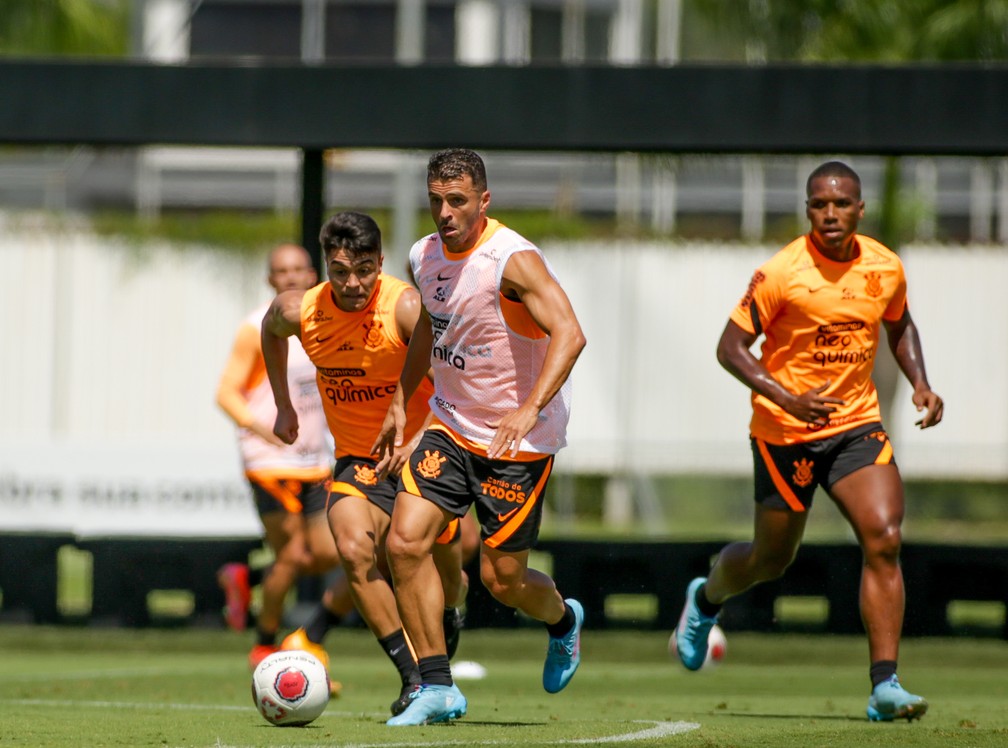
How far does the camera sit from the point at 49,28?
26.8m

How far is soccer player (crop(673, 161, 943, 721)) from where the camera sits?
24.0ft

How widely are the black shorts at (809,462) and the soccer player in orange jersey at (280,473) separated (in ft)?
9.49

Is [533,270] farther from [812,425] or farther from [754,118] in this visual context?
[754,118]

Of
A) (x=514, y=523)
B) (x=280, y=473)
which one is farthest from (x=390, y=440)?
(x=280, y=473)

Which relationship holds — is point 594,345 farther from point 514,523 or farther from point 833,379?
point 514,523

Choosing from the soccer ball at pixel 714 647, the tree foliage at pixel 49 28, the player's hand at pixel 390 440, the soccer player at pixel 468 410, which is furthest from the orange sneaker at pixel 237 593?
the tree foliage at pixel 49 28

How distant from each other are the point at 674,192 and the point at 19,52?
13.1 m

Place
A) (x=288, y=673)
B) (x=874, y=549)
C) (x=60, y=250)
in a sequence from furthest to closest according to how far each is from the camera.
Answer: (x=60, y=250)
(x=874, y=549)
(x=288, y=673)

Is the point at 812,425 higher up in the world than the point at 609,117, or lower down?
lower down

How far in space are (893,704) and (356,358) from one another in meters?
2.77

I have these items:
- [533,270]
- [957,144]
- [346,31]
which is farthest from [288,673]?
[346,31]

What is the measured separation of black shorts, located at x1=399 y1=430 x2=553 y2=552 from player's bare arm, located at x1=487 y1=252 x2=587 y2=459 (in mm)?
189

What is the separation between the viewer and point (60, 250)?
24656 millimetres

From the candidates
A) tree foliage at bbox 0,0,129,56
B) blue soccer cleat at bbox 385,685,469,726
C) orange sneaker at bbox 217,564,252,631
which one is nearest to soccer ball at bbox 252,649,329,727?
blue soccer cleat at bbox 385,685,469,726
